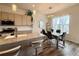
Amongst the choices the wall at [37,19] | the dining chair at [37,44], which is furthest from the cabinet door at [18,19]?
the dining chair at [37,44]

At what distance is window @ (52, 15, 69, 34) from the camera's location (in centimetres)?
164

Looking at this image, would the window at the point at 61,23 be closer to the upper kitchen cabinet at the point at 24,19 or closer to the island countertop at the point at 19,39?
the island countertop at the point at 19,39

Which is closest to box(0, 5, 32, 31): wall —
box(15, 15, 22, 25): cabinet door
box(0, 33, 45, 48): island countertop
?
box(15, 15, 22, 25): cabinet door

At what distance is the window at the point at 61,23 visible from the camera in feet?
5.38

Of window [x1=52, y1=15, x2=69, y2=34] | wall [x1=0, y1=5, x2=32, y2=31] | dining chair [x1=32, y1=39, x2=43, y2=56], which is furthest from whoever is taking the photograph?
dining chair [x1=32, y1=39, x2=43, y2=56]

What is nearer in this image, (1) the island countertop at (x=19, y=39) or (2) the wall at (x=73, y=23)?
(1) the island countertop at (x=19, y=39)

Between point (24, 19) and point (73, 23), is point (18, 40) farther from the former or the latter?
point (73, 23)

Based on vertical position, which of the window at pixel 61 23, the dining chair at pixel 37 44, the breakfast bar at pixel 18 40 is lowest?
the dining chair at pixel 37 44

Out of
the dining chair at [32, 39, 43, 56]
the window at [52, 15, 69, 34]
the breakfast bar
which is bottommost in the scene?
the dining chair at [32, 39, 43, 56]

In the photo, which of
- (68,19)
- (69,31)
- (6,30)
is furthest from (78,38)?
(6,30)

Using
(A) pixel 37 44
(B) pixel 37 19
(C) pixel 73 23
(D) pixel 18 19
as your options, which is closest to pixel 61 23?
(C) pixel 73 23

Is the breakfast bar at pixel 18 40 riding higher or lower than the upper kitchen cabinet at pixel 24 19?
lower

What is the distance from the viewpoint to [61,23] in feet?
5.46

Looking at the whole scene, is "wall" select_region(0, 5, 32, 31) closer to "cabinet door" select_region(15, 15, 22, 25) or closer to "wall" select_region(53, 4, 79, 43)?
"cabinet door" select_region(15, 15, 22, 25)
